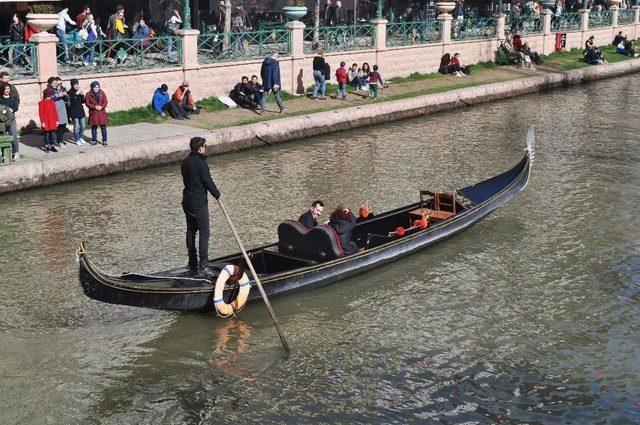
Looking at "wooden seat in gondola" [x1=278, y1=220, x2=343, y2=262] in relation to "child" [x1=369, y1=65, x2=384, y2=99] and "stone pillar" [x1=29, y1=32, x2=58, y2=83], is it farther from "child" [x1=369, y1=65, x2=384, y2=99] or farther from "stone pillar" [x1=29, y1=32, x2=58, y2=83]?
"child" [x1=369, y1=65, x2=384, y2=99]

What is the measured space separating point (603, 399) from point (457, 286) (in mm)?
3835

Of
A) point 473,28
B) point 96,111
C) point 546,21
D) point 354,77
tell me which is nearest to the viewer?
point 96,111

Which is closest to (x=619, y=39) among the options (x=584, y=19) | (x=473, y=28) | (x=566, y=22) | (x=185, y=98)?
(x=584, y=19)

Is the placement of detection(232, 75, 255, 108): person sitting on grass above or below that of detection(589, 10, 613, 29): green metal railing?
below

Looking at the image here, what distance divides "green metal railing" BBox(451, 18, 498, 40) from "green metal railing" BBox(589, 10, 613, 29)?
928 centimetres

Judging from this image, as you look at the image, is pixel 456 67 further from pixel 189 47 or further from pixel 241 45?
pixel 189 47

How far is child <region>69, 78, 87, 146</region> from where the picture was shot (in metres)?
21.4

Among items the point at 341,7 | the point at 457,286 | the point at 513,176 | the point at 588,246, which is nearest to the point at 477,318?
the point at 457,286

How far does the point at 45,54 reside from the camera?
22.6 m

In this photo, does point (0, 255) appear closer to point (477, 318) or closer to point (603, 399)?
point (477, 318)

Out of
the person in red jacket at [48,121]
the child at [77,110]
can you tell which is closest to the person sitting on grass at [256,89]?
the child at [77,110]

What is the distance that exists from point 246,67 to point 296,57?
1.81 metres

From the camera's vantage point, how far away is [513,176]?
18219 millimetres

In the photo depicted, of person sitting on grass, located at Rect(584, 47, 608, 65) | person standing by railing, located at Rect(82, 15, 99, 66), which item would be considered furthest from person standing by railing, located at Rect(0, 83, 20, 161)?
person sitting on grass, located at Rect(584, 47, 608, 65)
